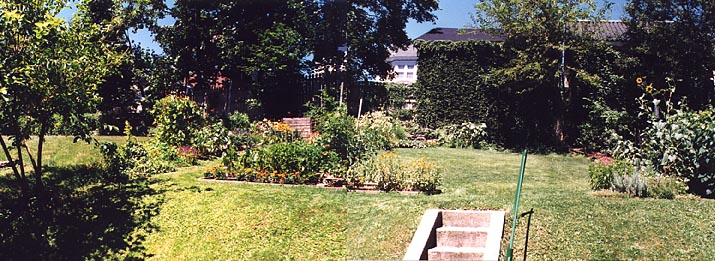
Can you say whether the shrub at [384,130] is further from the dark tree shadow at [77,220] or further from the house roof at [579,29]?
the dark tree shadow at [77,220]

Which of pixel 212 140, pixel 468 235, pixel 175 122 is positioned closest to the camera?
pixel 468 235

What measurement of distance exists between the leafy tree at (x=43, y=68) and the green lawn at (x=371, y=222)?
5.10 feet

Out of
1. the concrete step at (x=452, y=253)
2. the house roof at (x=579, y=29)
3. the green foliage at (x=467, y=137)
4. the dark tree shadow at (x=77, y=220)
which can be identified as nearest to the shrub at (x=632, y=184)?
the concrete step at (x=452, y=253)

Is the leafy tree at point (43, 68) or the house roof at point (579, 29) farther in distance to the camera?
the house roof at point (579, 29)

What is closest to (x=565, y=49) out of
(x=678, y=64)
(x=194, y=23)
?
(x=678, y=64)

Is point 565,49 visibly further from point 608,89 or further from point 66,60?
point 66,60

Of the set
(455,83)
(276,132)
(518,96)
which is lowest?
(276,132)

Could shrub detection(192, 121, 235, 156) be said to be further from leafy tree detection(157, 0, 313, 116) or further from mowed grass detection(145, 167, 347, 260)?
leafy tree detection(157, 0, 313, 116)

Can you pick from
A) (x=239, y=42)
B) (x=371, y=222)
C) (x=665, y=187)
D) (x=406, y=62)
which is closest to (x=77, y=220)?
(x=371, y=222)

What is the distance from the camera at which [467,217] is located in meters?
6.00

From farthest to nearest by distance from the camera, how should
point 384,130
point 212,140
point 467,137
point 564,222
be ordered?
point 467,137 < point 384,130 < point 212,140 < point 564,222

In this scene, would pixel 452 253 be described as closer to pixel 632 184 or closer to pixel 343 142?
pixel 632 184

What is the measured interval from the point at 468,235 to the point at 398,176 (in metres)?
2.09

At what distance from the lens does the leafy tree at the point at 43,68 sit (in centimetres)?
591
